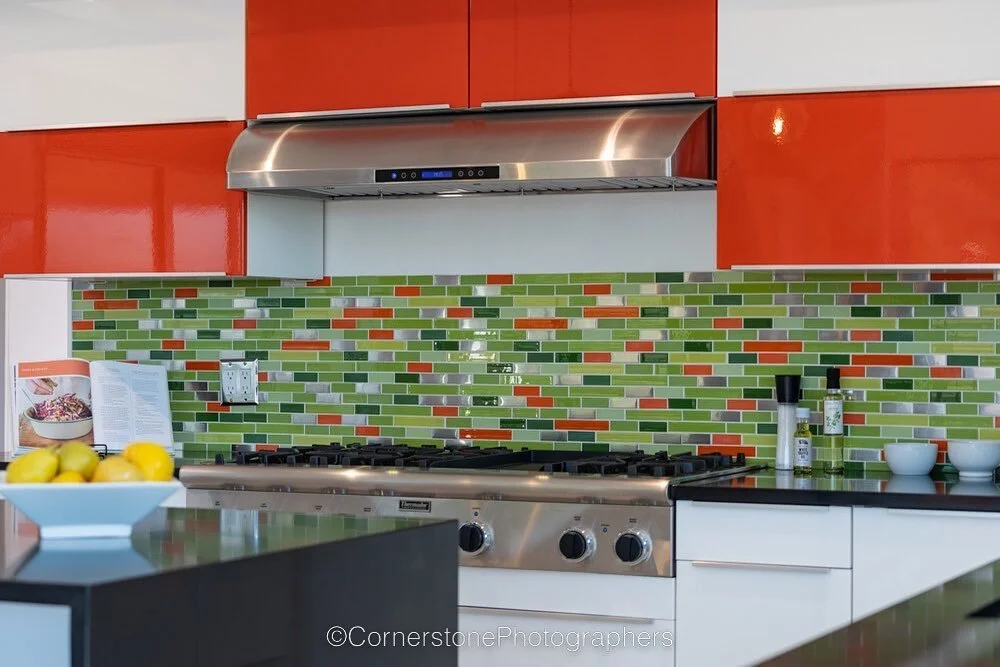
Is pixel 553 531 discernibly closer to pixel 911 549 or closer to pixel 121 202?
pixel 911 549

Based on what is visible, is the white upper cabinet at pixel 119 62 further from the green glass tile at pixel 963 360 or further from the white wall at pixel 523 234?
the green glass tile at pixel 963 360

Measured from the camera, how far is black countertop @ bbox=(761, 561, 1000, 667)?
1392 mm

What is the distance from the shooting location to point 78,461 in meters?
2.30

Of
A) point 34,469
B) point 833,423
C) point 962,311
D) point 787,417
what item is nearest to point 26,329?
point 787,417

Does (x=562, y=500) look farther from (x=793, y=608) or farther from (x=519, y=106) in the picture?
(x=519, y=106)

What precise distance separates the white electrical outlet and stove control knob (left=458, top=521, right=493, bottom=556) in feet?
4.15

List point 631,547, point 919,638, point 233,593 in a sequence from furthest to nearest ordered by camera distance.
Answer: point 631,547
point 233,593
point 919,638

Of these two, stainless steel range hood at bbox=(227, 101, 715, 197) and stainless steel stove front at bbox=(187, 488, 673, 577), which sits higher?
stainless steel range hood at bbox=(227, 101, 715, 197)

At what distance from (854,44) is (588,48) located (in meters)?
0.72

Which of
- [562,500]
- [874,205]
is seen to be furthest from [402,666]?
[874,205]

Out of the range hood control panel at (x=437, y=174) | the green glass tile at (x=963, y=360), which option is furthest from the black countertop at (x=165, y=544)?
the green glass tile at (x=963, y=360)

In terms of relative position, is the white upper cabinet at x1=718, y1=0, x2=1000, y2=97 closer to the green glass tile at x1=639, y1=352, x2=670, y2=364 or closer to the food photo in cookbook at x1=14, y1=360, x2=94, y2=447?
the green glass tile at x1=639, y1=352, x2=670, y2=364

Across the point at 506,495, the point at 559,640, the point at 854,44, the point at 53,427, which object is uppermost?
the point at 854,44

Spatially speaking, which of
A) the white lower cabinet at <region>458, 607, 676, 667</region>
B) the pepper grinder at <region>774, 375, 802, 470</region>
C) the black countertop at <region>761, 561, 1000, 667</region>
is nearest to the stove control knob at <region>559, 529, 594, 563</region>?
the white lower cabinet at <region>458, 607, 676, 667</region>
